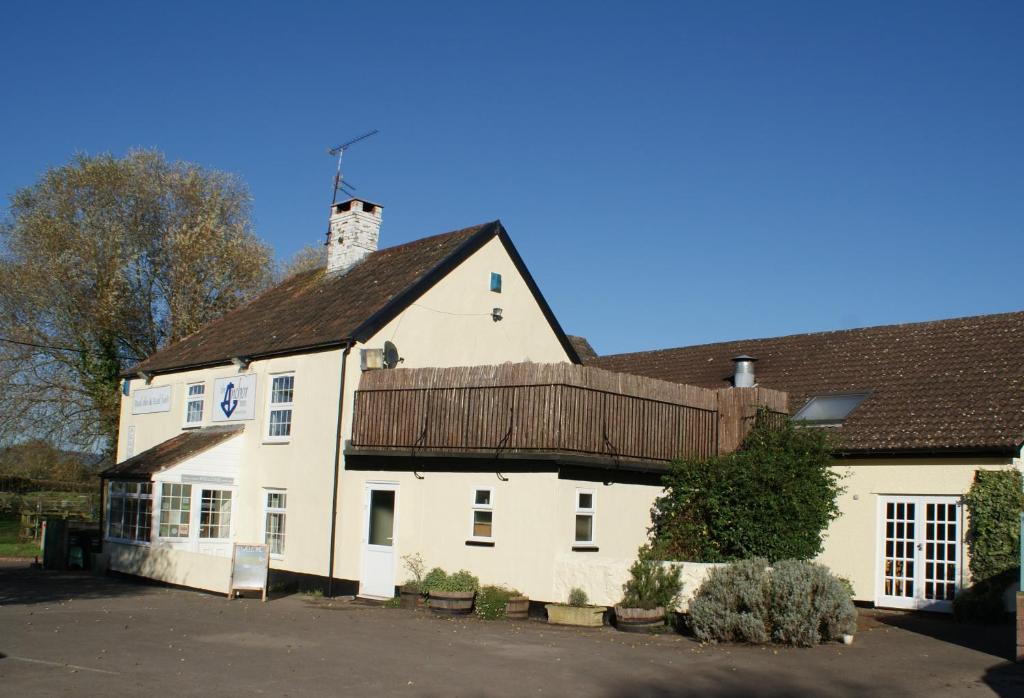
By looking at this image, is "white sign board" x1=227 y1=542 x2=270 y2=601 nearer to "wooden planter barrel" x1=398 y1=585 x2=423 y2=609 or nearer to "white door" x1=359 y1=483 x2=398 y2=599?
"white door" x1=359 y1=483 x2=398 y2=599

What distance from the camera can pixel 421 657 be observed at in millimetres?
13164

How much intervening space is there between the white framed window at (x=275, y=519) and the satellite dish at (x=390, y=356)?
3828 mm

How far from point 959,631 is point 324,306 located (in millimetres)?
15081

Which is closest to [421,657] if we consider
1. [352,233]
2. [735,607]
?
[735,607]

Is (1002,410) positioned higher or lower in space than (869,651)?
higher

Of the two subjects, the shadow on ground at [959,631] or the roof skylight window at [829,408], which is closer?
the shadow on ground at [959,631]

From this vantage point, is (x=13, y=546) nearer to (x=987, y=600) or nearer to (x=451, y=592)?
(x=451, y=592)

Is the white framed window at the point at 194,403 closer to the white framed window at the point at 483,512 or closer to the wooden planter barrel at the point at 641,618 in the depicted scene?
the white framed window at the point at 483,512

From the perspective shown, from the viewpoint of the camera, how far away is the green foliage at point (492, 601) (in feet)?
57.9

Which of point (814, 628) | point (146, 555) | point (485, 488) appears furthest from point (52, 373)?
point (814, 628)

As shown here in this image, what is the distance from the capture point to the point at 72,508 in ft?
136

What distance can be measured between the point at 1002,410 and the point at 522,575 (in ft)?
31.7

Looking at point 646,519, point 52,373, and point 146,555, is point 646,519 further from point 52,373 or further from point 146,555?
point 52,373

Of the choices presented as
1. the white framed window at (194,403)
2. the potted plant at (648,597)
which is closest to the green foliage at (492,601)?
the potted plant at (648,597)
